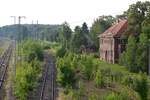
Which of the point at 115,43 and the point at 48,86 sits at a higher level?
the point at 115,43

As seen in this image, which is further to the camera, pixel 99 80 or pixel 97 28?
pixel 97 28

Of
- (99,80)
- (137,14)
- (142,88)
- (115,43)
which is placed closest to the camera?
(142,88)

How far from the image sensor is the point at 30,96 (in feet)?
→ 121

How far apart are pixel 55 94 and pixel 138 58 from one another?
764 inches

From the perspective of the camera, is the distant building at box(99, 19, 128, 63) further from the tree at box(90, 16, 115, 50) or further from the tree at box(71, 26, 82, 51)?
the tree at box(90, 16, 115, 50)

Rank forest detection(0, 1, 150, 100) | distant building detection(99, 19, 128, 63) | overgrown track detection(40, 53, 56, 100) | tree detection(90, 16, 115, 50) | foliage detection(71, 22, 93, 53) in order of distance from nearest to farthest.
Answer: forest detection(0, 1, 150, 100)
overgrown track detection(40, 53, 56, 100)
distant building detection(99, 19, 128, 63)
foliage detection(71, 22, 93, 53)
tree detection(90, 16, 115, 50)

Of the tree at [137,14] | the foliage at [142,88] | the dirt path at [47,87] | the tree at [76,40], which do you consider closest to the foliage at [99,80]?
the dirt path at [47,87]

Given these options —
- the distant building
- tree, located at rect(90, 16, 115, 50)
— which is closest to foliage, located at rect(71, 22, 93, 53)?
tree, located at rect(90, 16, 115, 50)

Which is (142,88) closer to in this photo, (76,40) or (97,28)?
(76,40)

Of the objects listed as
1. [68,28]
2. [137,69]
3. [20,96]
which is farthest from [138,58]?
[68,28]

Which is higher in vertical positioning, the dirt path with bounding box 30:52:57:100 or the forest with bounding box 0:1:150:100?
the forest with bounding box 0:1:150:100

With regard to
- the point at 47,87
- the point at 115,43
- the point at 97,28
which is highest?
the point at 97,28

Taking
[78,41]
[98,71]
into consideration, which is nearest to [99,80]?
[98,71]

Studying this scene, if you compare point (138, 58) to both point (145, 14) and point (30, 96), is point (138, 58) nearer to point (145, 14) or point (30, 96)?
point (145, 14)
